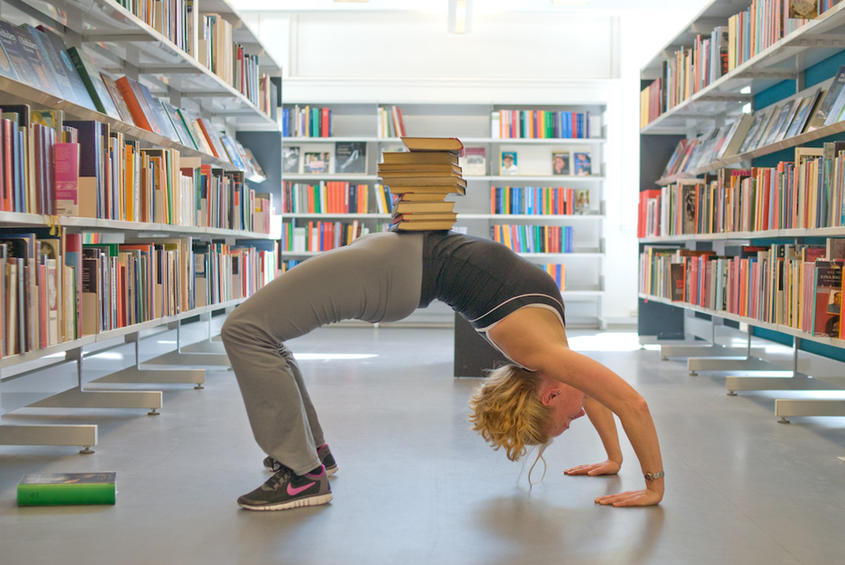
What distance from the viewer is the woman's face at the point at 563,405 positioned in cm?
199

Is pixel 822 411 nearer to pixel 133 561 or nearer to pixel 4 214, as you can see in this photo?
pixel 133 561

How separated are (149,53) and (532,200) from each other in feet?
12.9

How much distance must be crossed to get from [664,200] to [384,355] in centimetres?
202

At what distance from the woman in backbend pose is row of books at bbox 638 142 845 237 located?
1.46 m

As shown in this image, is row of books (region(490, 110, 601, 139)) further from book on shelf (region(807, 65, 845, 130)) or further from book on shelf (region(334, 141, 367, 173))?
book on shelf (region(807, 65, 845, 130))

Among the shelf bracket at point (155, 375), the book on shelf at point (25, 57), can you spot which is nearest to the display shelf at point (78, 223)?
the book on shelf at point (25, 57)

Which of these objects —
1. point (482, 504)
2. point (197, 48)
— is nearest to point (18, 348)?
point (482, 504)

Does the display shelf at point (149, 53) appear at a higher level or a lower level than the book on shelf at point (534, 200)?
higher

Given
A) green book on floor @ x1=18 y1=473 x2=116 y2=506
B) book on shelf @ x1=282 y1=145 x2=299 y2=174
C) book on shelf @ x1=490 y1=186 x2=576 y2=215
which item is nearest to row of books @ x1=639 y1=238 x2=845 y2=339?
book on shelf @ x1=490 y1=186 x2=576 y2=215

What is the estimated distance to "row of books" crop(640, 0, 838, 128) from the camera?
330cm

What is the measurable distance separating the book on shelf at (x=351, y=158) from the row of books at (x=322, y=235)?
0.48m

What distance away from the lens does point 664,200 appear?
→ 511cm

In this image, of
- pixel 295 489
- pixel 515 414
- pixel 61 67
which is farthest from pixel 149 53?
A: pixel 515 414

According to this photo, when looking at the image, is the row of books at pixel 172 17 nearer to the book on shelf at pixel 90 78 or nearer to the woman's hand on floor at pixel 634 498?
the book on shelf at pixel 90 78
